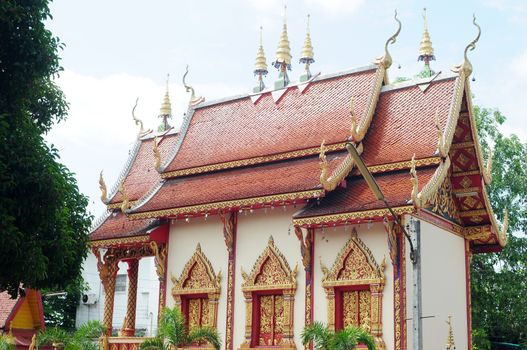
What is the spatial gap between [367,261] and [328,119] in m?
3.65

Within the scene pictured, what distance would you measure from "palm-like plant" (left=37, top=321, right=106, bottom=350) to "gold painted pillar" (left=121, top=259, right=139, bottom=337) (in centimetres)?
126

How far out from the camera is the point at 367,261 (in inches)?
605

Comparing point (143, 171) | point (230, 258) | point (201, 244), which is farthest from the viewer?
point (143, 171)

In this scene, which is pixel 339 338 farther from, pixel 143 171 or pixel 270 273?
pixel 143 171

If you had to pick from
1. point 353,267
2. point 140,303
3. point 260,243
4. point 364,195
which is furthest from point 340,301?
point 140,303

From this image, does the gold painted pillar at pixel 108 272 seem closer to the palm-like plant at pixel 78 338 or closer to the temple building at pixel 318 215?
the temple building at pixel 318 215

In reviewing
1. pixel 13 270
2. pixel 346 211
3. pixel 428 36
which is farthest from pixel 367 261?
pixel 428 36

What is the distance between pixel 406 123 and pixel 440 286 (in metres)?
3.35

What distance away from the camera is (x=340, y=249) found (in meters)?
15.8

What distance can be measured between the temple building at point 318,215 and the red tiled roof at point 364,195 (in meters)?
0.04

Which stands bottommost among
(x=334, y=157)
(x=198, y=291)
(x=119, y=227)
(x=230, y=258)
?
(x=198, y=291)

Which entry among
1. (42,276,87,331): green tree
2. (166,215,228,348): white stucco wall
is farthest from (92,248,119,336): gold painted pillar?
(42,276,87,331): green tree

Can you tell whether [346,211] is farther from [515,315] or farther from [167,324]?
[515,315]

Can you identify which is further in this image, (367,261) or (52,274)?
(367,261)
